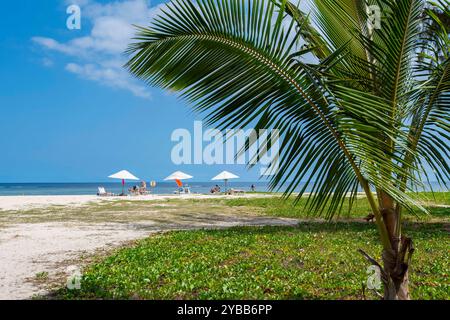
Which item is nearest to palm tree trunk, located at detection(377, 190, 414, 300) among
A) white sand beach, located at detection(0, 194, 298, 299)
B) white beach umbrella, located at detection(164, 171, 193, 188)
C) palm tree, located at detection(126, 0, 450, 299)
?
palm tree, located at detection(126, 0, 450, 299)

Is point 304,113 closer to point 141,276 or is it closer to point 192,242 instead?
point 141,276

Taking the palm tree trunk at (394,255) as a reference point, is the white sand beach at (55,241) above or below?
below

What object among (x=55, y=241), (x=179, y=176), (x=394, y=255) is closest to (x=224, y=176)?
(x=179, y=176)

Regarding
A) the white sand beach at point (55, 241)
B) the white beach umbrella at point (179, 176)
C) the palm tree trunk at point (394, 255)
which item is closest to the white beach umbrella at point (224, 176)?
the white beach umbrella at point (179, 176)

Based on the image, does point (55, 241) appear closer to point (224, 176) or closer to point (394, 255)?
point (394, 255)

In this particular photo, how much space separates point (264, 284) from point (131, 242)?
18.1 ft

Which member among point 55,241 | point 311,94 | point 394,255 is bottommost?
point 55,241

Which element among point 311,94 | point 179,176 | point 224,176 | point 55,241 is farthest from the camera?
point 224,176

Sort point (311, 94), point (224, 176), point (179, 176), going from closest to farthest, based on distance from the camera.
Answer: point (311, 94), point (179, 176), point (224, 176)

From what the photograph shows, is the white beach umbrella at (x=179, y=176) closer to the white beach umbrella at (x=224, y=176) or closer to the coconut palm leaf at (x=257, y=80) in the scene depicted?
the white beach umbrella at (x=224, y=176)

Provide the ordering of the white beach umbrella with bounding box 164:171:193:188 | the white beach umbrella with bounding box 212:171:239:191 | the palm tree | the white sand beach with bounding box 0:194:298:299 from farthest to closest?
1. the white beach umbrella with bounding box 212:171:239:191
2. the white beach umbrella with bounding box 164:171:193:188
3. the white sand beach with bounding box 0:194:298:299
4. the palm tree

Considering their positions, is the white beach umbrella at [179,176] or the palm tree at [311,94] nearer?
the palm tree at [311,94]

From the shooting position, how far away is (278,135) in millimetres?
2979

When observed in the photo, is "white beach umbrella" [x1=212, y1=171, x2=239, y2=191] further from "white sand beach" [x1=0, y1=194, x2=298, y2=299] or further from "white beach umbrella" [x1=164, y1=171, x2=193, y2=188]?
"white sand beach" [x1=0, y1=194, x2=298, y2=299]
